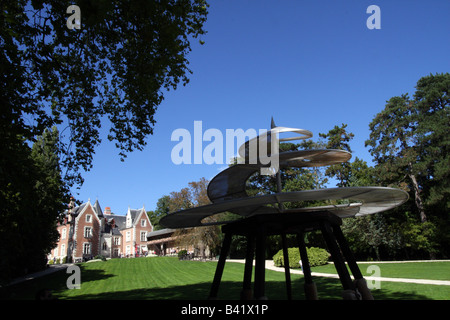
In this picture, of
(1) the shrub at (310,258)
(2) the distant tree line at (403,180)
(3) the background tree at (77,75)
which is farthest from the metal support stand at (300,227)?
(2) the distant tree line at (403,180)

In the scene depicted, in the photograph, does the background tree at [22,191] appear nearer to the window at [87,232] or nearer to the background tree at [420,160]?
the background tree at [420,160]

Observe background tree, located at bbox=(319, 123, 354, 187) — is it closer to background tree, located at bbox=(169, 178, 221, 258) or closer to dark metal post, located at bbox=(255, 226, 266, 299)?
background tree, located at bbox=(169, 178, 221, 258)

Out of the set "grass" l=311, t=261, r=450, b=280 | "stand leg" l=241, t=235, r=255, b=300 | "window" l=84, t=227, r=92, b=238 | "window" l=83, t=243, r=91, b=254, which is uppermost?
"stand leg" l=241, t=235, r=255, b=300

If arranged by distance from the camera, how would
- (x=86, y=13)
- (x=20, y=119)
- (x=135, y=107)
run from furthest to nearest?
1. (x=135, y=107)
2. (x=20, y=119)
3. (x=86, y=13)

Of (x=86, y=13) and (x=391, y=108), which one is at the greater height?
(x=391, y=108)

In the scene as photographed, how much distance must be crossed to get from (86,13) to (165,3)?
2.51 m

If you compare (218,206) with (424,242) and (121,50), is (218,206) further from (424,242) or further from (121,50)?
(424,242)

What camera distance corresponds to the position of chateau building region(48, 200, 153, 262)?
5641 centimetres

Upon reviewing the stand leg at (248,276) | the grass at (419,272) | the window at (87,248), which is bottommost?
the window at (87,248)

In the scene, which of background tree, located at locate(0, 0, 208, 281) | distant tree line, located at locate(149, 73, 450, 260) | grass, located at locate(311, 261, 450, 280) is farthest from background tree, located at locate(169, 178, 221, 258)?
background tree, located at locate(0, 0, 208, 281)

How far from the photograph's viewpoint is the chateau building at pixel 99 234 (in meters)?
56.4

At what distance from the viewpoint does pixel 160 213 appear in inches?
3263

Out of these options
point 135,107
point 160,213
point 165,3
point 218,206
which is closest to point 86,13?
point 165,3
